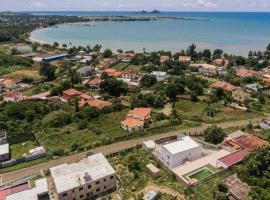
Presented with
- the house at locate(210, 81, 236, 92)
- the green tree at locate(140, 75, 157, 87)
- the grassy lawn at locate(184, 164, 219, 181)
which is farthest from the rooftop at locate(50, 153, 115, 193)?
the house at locate(210, 81, 236, 92)

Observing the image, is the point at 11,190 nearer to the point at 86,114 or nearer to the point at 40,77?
the point at 86,114

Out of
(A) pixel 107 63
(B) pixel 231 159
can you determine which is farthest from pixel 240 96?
(A) pixel 107 63

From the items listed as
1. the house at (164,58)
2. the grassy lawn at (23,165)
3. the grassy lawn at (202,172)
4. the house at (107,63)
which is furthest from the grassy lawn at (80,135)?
the house at (164,58)

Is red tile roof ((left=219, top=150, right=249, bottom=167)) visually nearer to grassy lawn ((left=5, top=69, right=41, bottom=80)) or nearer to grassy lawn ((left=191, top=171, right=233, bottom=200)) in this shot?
grassy lawn ((left=191, top=171, right=233, bottom=200))

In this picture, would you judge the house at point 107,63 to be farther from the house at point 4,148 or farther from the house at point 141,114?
the house at point 4,148

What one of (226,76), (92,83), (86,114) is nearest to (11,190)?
(86,114)

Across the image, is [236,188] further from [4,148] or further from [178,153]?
[4,148]
